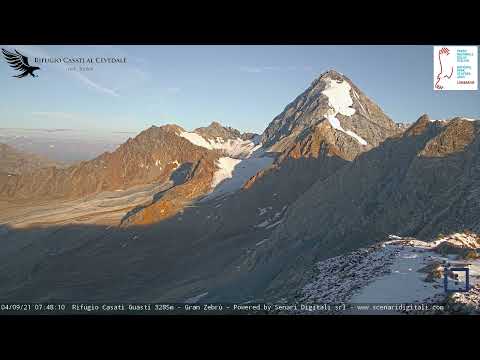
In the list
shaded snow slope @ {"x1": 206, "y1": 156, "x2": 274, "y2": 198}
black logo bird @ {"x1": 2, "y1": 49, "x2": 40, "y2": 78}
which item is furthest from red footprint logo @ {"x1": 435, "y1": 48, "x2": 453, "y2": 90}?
shaded snow slope @ {"x1": 206, "y1": 156, "x2": 274, "y2": 198}

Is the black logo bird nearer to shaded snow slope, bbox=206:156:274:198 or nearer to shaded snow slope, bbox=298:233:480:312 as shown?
shaded snow slope, bbox=298:233:480:312

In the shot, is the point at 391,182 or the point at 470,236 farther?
Answer: the point at 391,182

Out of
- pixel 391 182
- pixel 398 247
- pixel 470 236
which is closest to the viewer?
pixel 470 236

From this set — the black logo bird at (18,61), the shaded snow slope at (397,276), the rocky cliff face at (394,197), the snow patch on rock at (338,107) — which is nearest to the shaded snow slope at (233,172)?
the rocky cliff face at (394,197)

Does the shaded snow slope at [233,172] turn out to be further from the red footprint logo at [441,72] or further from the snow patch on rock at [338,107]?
the red footprint logo at [441,72]

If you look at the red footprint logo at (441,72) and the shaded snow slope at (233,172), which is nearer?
the red footprint logo at (441,72)

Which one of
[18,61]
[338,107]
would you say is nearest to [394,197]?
[18,61]

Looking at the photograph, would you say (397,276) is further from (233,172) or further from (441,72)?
(233,172)

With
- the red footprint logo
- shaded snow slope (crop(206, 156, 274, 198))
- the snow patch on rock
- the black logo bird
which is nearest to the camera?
the red footprint logo

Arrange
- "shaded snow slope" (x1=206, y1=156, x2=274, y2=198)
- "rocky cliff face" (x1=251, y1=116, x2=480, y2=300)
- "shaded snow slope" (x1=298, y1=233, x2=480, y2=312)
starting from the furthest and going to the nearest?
1. "shaded snow slope" (x1=206, y1=156, x2=274, y2=198)
2. "rocky cliff face" (x1=251, y1=116, x2=480, y2=300)
3. "shaded snow slope" (x1=298, y1=233, x2=480, y2=312)
